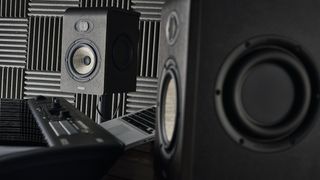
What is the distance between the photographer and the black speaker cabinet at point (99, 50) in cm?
164

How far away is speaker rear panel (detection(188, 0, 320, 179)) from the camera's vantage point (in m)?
0.60

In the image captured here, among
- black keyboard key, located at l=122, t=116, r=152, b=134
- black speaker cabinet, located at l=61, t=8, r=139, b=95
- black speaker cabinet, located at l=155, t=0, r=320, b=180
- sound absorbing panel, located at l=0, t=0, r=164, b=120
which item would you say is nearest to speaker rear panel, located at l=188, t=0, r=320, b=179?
black speaker cabinet, located at l=155, t=0, r=320, b=180

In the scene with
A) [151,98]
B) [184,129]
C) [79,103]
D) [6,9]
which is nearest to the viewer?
[184,129]

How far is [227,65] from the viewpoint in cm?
62

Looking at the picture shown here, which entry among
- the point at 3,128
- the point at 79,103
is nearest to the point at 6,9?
the point at 79,103

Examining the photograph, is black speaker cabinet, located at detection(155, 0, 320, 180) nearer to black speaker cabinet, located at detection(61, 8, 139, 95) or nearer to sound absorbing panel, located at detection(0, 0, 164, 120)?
black speaker cabinet, located at detection(61, 8, 139, 95)

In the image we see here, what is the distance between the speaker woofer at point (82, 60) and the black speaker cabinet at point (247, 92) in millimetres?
1033

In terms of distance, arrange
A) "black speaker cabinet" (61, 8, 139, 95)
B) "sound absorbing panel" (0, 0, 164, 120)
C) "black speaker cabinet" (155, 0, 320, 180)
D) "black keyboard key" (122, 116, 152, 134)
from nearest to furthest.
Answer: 1. "black speaker cabinet" (155, 0, 320, 180)
2. "black keyboard key" (122, 116, 152, 134)
3. "black speaker cabinet" (61, 8, 139, 95)
4. "sound absorbing panel" (0, 0, 164, 120)

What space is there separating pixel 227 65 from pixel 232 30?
5cm

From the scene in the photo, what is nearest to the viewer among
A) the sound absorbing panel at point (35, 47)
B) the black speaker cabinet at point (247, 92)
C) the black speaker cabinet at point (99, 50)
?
the black speaker cabinet at point (247, 92)

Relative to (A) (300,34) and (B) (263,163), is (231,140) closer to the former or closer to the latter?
(B) (263,163)

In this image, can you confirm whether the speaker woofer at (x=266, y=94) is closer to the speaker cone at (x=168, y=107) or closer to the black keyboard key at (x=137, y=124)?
the speaker cone at (x=168, y=107)

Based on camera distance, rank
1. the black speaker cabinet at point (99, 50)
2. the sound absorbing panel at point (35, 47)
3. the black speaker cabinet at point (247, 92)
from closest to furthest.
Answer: the black speaker cabinet at point (247, 92), the black speaker cabinet at point (99, 50), the sound absorbing panel at point (35, 47)

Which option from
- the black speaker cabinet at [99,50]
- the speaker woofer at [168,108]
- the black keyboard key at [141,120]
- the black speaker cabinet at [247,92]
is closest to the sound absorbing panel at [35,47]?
the black speaker cabinet at [99,50]
